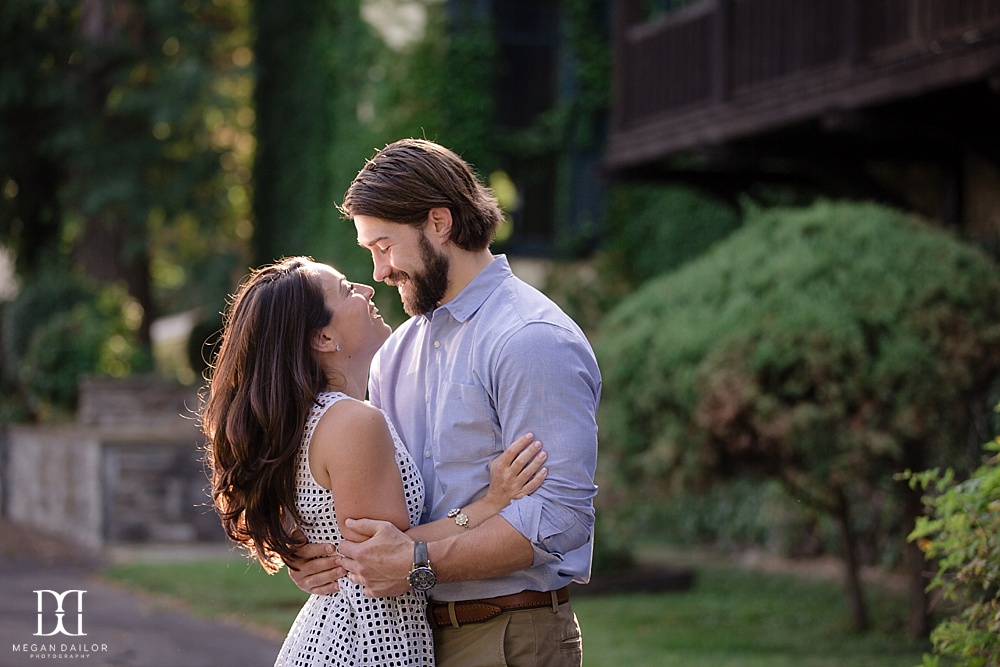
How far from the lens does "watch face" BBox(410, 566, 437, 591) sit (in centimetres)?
303

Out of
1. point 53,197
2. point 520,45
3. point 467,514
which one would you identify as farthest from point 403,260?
point 53,197

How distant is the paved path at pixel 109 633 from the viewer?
27.1 ft

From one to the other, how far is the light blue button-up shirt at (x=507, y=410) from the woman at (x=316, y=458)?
0.19ft

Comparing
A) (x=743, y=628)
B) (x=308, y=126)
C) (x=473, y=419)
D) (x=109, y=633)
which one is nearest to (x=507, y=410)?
(x=473, y=419)

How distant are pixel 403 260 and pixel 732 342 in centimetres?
465

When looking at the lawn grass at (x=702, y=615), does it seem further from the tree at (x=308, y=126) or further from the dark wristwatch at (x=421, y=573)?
the tree at (x=308, y=126)

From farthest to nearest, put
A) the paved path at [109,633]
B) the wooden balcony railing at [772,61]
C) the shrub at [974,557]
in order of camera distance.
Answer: the wooden balcony railing at [772,61]
the paved path at [109,633]
the shrub at [974,557]

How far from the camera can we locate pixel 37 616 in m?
9.87

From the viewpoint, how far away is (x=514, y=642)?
3.15 m

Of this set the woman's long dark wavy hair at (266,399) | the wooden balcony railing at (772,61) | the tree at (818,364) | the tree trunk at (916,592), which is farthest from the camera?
the wooden balcony railing at (772,61)

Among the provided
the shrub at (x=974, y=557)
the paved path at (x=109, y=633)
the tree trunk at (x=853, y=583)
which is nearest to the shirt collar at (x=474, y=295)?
the shrub at (x=974, y=557)

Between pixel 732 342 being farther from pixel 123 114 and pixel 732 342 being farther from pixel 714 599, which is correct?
pixel 123 114

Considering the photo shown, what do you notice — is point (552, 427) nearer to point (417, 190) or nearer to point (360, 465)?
point (360, 465)

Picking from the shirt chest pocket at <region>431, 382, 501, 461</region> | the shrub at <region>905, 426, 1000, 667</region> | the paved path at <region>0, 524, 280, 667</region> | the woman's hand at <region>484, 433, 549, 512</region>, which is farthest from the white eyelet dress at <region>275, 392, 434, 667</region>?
the paved path at <region>0, 524, 280, 667</region>
